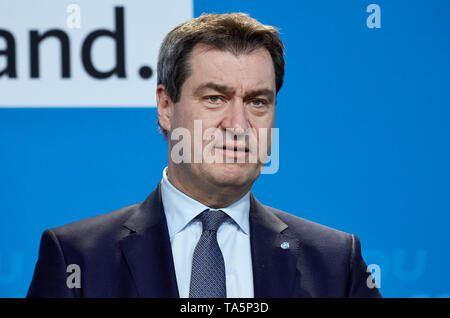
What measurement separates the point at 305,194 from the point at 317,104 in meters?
0.33

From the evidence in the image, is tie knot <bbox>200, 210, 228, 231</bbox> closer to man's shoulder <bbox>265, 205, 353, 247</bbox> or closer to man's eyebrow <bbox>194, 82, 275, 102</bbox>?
man's shoulder <bbox>265, 205, 353, 247</bbox>

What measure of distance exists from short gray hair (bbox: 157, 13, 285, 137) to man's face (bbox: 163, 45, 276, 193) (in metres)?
0.02

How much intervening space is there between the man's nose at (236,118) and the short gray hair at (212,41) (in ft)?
0.44

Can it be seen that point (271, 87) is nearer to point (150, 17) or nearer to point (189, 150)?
point (189, 150)

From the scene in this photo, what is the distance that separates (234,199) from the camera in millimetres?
1646

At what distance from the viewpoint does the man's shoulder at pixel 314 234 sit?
167 cm

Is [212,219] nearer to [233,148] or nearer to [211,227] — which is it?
[211,227]

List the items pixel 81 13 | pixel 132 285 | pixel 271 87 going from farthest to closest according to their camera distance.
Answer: pixel 81 13 < pixel 271 87 < pixel 132 285

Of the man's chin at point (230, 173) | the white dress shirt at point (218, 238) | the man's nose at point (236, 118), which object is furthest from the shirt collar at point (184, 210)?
the man's nose at point (236, 118)

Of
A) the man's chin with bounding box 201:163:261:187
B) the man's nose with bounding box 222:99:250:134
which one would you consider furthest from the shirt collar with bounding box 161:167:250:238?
the man's nose with bounding box 222:99:250:134

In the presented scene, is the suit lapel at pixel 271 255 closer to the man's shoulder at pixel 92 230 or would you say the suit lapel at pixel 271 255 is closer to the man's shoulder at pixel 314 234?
the man's shoulder at pixel 314 234

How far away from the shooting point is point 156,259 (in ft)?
4.98

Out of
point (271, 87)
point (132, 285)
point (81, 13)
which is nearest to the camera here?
point (132, 285)

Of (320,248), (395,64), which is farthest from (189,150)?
(395,64)
